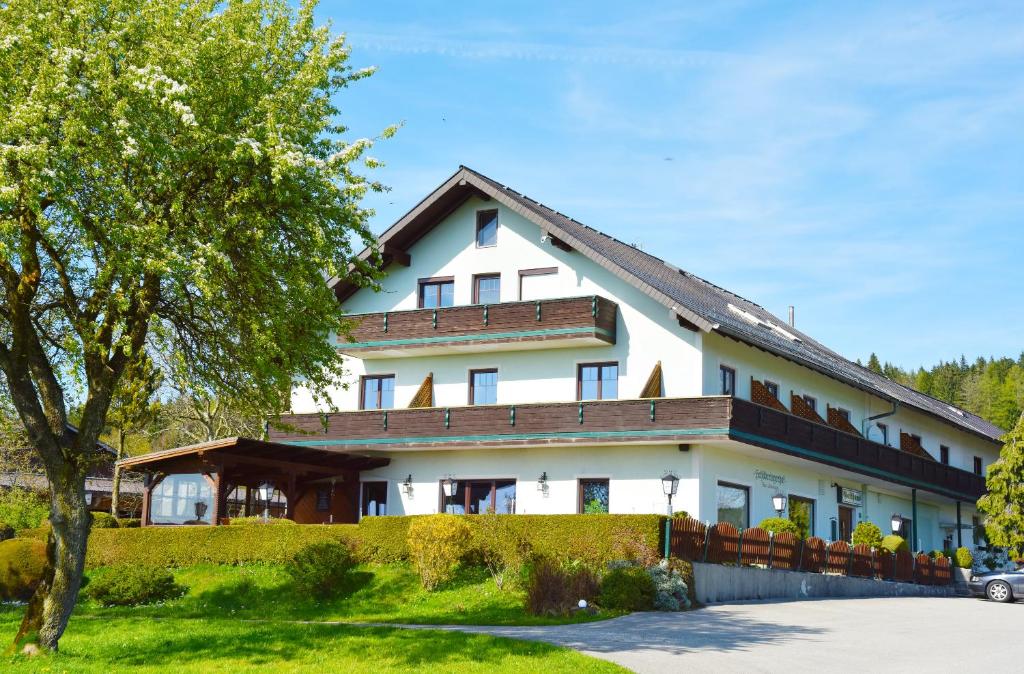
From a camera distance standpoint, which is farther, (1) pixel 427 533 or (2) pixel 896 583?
(2) pixel 896 583

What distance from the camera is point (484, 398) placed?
118 ft

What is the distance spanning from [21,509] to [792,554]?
27750mm

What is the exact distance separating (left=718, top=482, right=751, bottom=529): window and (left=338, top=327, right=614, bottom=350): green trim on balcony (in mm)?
5627

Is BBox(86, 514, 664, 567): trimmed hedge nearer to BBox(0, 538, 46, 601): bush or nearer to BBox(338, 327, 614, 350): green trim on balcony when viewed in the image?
BBox(0, 538, 46, 601): bush

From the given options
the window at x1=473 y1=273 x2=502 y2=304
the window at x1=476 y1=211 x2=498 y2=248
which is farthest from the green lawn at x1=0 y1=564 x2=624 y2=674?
the window at x1=476 y1=211 x2=498 y2=248

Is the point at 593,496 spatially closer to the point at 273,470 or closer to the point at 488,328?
the point at 488,328

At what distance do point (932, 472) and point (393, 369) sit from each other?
21.6 meters

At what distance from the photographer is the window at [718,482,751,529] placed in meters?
33.2

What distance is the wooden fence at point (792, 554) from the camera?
2638 centimetres

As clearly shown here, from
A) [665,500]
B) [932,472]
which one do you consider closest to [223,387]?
[665,500]

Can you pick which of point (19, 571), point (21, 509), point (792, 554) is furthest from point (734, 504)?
point (21, 509)

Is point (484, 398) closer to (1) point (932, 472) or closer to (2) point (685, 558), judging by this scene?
(2) point (685, 558)

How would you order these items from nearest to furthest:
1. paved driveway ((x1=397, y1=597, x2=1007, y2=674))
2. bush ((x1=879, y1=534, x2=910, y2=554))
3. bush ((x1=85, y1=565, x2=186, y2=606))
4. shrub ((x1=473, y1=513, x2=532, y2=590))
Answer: paved driveway ((x1=397, y1=597, x2=1007, y2=674)) → shrub ((x1=473, y1=513, x2=532, y2=590)) → bush ((x1=85, y1=565, x2=186, y2=606)) → bush ((x1=879, y1=534, x2=910, y2=554))

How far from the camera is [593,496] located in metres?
33.4
